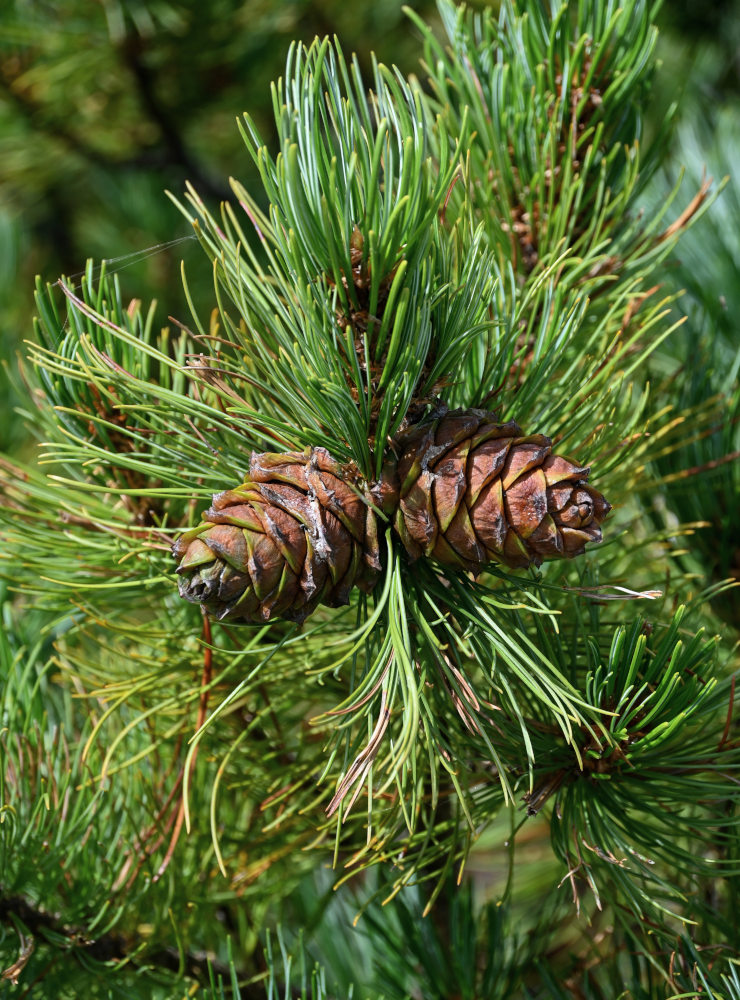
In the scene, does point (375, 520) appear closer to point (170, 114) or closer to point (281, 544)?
point (281, 544)

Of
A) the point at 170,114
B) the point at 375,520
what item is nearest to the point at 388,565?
the point at 375,520

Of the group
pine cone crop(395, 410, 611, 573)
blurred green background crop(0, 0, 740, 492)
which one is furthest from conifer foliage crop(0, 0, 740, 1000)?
blurred green background crop(0, 0, 740, 492)

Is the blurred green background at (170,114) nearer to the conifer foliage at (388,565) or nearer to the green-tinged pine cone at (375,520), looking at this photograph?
the conifer foliage at (388,565)

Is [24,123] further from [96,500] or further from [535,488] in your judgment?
[535,488]

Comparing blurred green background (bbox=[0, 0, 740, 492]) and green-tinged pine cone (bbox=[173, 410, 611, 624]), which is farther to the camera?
blurred green background (bbox=[0, 0, 740, 492])

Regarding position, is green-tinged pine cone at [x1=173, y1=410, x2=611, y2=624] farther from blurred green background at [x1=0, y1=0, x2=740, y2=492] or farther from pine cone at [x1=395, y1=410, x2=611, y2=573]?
blurred green background at [x1=0, y1=0, x2=740, y2=492]

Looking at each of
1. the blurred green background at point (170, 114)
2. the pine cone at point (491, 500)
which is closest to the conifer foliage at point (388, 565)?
the pine cone at point (491, 500)

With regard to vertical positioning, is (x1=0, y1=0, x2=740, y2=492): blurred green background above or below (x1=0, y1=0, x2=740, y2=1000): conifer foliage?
above
